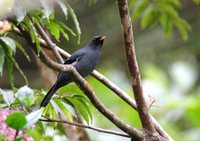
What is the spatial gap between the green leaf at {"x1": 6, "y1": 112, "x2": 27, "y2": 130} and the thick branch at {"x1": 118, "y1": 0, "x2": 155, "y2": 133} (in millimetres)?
692

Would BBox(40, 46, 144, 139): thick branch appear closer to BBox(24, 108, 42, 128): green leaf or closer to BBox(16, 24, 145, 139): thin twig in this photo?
BBox(16, 24, 145, 139): thin twig

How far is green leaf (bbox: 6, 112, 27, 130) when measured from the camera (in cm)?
171

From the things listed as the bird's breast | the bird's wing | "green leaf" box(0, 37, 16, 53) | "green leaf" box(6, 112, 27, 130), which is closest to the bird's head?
the bird's breast

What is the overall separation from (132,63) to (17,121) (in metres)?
0.72

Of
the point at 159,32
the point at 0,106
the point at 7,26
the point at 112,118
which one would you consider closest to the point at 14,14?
the point at 7,26

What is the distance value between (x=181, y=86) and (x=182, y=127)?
538 millimetres

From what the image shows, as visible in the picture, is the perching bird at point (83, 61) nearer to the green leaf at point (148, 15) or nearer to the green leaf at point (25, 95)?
the green leaf at point (148, 15)

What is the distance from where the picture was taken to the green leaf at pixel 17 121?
1.71 metres

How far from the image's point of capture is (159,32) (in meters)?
6.88

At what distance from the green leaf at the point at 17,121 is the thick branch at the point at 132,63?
2.27 ft

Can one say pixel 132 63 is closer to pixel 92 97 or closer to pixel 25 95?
pixel 92 97

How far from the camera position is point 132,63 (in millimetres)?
2291

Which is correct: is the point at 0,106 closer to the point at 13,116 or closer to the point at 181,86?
the point at 13,116

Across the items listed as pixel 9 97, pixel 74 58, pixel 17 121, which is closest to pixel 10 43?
pixel 9 97
